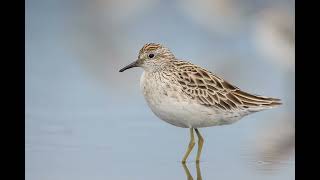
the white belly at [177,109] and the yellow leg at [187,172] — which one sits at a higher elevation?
the white belly at [177,109]

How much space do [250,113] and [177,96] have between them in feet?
2.81

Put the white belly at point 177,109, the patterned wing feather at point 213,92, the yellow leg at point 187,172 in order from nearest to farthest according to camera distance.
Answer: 1. the yellow leg at point 187,172
2. the white belly at point 177,109
3. the patterned wing feather at point 213,92

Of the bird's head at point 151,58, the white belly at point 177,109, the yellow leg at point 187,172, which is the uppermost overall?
the bird's head at point 151,58

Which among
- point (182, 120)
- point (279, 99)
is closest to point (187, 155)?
point (182, 120)

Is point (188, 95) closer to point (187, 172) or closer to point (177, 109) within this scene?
point (177, 109)

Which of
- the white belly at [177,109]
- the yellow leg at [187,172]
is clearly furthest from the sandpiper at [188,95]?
the yellow leg at [187,172]

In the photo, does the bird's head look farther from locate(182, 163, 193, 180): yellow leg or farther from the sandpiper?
locate(182, 163, 193, 180): yellow leg

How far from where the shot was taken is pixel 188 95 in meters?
7.64

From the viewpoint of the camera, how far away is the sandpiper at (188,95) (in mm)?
7598

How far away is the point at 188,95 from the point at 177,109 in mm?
201

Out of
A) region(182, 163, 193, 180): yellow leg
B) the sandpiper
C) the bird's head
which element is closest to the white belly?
the sandpiper

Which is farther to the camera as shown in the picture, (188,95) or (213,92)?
(213,92)

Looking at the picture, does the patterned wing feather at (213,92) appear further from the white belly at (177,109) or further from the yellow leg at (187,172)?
the yellow leg at (187,172)

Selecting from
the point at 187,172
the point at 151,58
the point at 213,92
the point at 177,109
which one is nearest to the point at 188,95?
the point at 177,109
